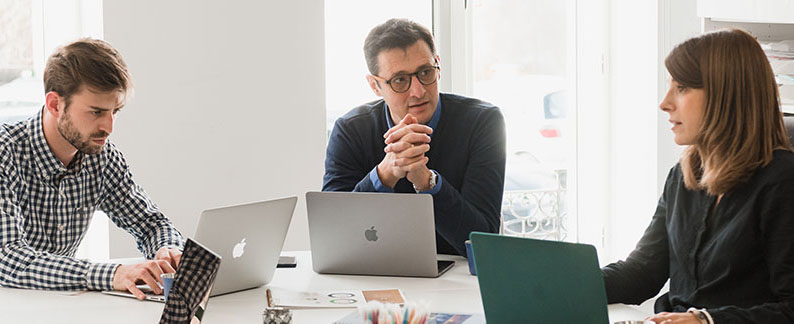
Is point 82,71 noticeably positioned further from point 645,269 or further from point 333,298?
point 645,269

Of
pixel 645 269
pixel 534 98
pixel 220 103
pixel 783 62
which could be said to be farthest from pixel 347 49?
pixel 645 269

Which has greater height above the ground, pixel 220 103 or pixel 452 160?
pixel 220 103

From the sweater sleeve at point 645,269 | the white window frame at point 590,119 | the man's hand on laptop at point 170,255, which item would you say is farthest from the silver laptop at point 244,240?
the white window frame at point 590,119

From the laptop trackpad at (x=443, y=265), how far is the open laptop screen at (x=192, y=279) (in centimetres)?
86

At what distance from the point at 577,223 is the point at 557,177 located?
25cm

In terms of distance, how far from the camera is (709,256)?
5.27 ft

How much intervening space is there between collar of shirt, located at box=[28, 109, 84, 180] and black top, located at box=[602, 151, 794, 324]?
4.77ft

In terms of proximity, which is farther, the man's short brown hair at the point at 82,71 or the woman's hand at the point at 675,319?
the man's short brown hair at the point at 82,71

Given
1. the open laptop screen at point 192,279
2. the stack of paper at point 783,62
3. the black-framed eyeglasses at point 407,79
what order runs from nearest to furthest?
the open laptop screen at point 192,279 < the black-framed eyeglasses at point 407,79 < the stack of paper at point 783,62

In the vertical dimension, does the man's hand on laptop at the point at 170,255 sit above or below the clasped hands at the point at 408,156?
below

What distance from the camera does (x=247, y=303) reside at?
1.73 m

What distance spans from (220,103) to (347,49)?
65 centimetres

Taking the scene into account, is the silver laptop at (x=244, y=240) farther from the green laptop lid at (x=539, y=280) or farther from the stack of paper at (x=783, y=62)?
the stack of paper at (x=783, y=62)

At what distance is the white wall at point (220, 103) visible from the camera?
3.07 metres
